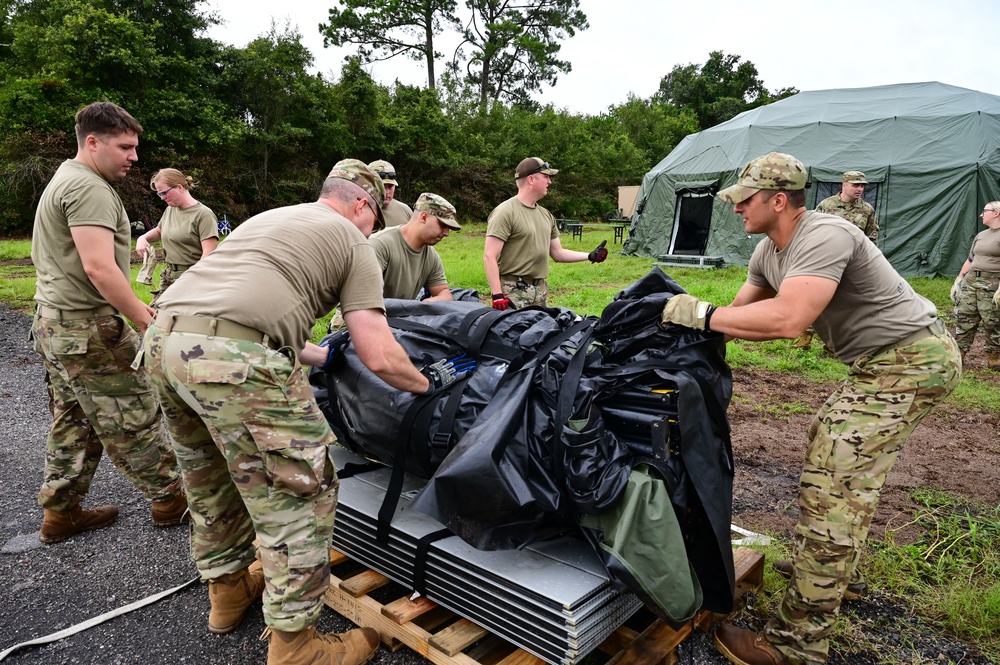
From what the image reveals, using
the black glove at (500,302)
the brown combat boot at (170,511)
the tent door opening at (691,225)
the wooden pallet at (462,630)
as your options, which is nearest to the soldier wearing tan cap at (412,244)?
the black glove at (500,302)

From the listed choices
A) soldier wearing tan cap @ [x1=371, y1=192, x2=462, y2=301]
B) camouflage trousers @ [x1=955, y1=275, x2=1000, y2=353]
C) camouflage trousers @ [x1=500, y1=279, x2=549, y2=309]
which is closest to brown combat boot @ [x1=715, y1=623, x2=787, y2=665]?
soldier wearing tan cap @ [x1=371, y1=192, x2=462, y2=301]

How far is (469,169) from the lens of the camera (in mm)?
29688

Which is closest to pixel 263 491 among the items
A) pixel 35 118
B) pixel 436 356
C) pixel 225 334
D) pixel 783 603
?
pixel 225 334

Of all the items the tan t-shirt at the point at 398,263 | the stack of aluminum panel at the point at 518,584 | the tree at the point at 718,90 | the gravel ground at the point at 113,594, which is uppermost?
the tree at the point at 718,90

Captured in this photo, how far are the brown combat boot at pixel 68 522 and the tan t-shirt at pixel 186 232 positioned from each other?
3.02 metres

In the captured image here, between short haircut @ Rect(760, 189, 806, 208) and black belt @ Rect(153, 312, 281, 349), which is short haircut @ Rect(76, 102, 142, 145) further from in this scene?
short haircut @ Rect(760, 189, 806, 208)

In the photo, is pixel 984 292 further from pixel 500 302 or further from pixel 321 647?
pixel 321 647

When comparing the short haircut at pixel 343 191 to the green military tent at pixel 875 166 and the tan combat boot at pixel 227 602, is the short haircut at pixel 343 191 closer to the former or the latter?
the tan combat boot at pixel 227 602

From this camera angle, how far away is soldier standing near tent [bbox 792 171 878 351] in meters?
7.91

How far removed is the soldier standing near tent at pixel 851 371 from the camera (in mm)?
2402

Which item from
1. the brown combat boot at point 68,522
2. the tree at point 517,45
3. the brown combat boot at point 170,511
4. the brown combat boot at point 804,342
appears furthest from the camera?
the tree at point 517,45

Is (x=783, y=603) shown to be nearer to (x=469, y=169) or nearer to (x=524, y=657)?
(x=524, y=657)

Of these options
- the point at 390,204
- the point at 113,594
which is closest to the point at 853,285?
the point at 113,594

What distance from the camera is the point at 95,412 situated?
3.37 meters
